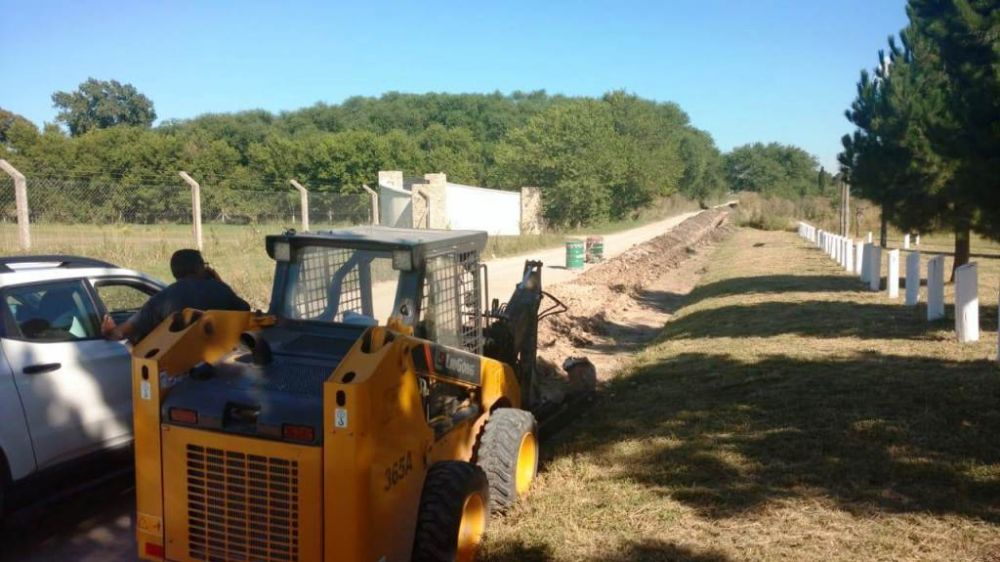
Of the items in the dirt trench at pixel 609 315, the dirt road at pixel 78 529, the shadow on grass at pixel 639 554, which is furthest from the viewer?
the dirt trench at pixel 609 315

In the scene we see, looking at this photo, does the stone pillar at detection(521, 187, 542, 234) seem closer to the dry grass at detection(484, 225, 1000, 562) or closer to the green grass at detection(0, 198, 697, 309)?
the green grass at detection(0, 198, 697, 309)

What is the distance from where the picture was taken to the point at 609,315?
51.9 ft

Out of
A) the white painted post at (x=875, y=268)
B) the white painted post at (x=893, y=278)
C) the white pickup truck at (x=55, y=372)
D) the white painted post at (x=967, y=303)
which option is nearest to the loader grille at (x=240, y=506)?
the white pickup truck at (x=55, y=372)

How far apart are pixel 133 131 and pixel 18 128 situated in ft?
19.1

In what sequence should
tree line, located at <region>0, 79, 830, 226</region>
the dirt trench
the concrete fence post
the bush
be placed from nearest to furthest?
the dirt trench < the concrete fence post < tree line, located at <region>0, 79, 830, 226</region> < the bush

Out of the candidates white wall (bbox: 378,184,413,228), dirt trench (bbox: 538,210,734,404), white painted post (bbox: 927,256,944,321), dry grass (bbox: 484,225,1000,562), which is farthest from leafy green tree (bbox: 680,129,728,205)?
dry grass (bbox: 484,225,1000,562)

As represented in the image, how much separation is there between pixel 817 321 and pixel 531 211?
37257mm

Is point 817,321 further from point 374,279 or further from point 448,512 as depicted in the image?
point 448,512

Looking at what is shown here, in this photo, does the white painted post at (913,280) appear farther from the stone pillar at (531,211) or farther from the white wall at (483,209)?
the stone pillar at (531,211)

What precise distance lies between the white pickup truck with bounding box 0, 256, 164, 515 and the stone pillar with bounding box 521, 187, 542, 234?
4149cm

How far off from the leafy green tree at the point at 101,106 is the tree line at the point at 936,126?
216ft

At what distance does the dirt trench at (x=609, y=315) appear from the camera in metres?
10.2

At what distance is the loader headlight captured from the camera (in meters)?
4.75

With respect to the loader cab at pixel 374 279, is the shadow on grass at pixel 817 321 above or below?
below
